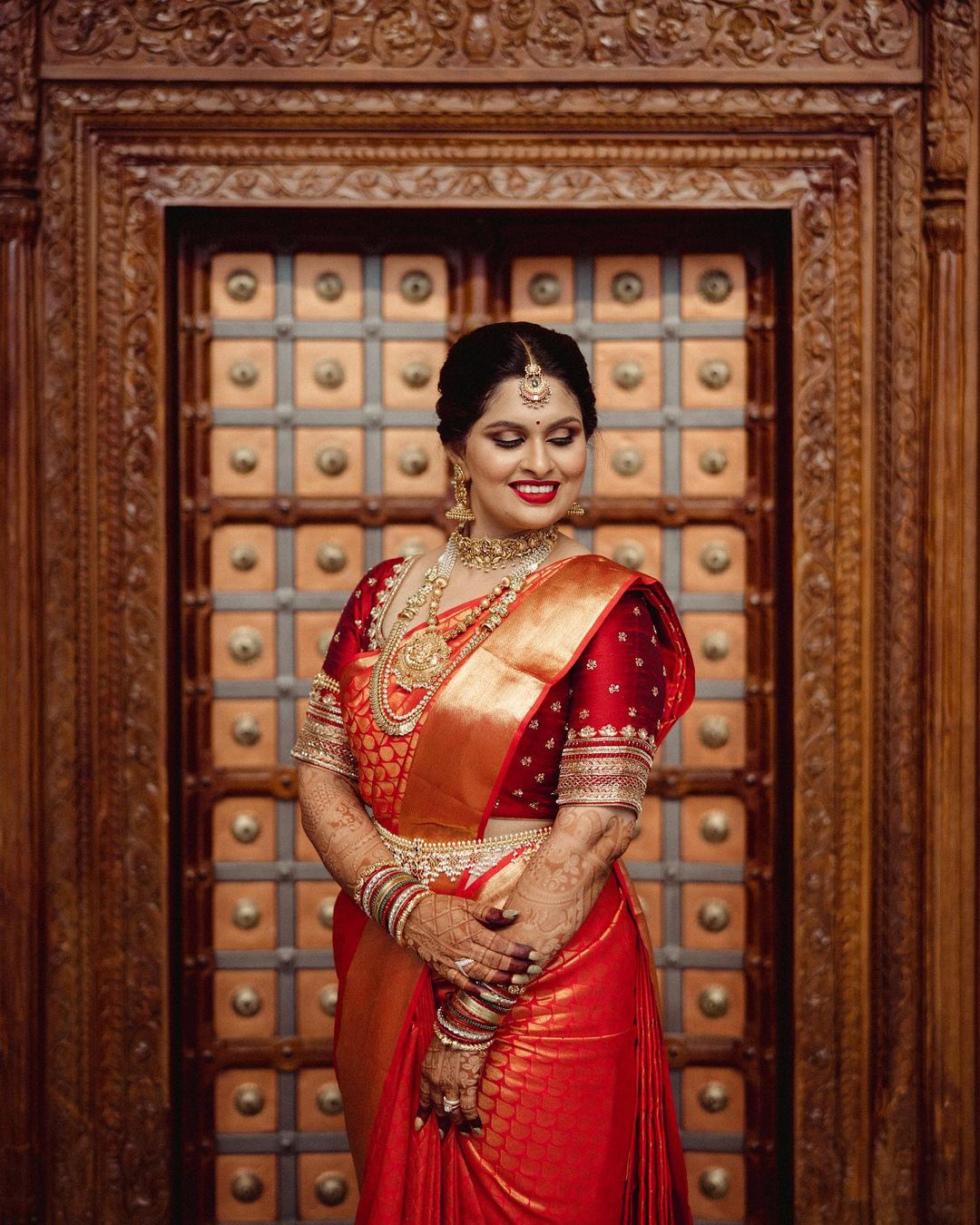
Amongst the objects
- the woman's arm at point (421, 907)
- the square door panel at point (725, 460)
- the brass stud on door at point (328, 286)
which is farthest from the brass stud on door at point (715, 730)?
the brass stud on door at point (328, 286)

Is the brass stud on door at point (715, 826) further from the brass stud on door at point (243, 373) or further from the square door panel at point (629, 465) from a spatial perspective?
the brass stud on door at point (243, 373)

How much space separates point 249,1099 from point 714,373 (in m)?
2.05

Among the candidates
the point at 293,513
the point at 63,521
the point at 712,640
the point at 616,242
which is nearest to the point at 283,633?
the point at 293,513

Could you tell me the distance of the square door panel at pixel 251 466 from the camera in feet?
8.82

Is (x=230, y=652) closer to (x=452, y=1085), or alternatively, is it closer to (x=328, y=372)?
(x=328, y=372)

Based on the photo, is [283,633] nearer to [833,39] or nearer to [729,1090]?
[729,1090]

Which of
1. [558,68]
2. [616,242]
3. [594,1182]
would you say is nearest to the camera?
[594,1182]

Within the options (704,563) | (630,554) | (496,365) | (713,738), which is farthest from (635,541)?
(496,365)

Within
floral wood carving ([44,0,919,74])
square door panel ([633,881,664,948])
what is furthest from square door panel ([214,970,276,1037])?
floral wood carving ([44,0,919,74])

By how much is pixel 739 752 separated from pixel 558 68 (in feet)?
5.29

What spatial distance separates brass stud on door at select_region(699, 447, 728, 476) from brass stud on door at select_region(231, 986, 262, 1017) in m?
1.65

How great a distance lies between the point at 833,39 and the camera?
8.18ft

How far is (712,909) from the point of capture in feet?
8.83

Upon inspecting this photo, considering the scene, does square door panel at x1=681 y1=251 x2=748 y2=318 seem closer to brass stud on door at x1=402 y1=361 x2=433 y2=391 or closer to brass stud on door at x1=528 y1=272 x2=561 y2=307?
brass stud on door at x1=528 y1=272 x2=561 y2=307
